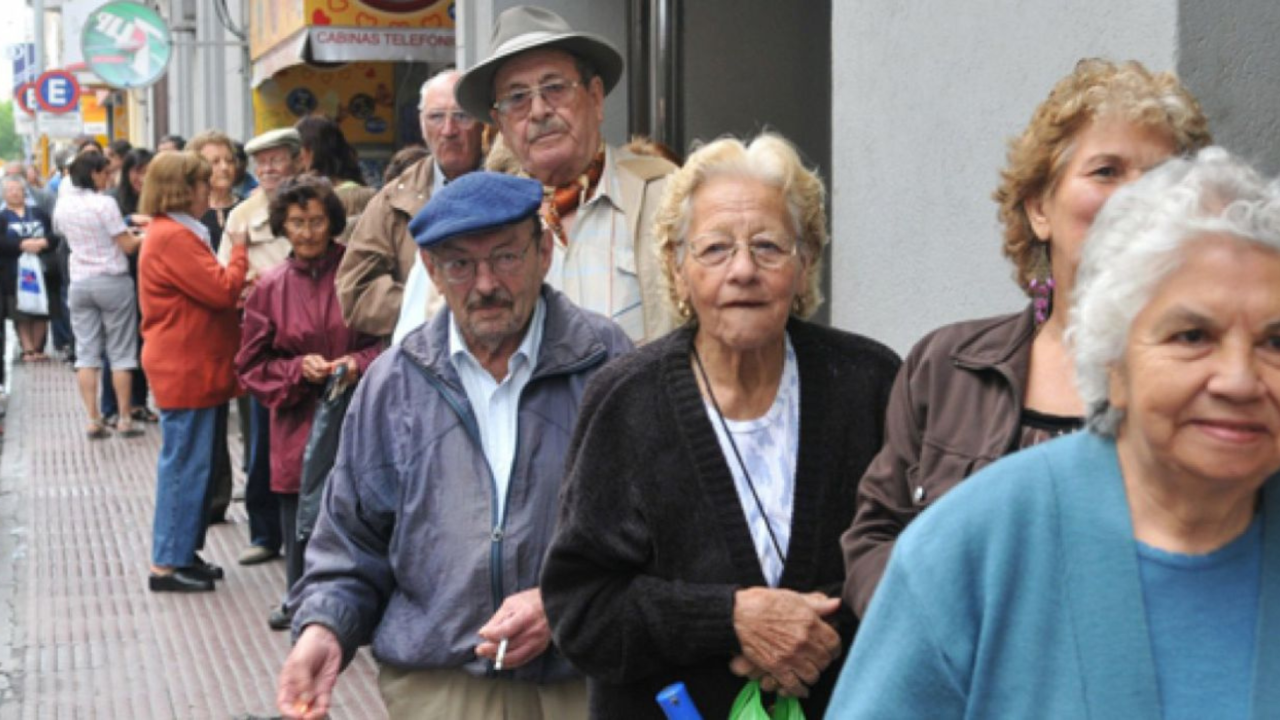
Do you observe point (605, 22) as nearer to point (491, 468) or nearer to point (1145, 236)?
point (491, 468)

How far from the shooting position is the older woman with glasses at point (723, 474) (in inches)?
136

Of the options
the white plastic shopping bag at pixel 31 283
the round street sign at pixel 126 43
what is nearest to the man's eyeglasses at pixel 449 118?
the white plastic shopping bag at pixel 31 283

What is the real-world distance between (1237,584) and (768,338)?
57.1 inches

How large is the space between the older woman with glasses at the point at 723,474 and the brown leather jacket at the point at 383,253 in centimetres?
367

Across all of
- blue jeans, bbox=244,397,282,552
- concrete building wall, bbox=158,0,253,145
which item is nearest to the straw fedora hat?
blue jeans, bbox=244,397,282,552

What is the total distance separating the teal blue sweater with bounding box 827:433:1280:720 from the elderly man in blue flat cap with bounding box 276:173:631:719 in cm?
173

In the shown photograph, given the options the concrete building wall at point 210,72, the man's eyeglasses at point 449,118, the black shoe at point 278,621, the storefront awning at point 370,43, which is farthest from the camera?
the concrete building wall at point 210,72

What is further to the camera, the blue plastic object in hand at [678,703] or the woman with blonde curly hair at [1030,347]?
the blue plastic object in hand at [678,703]

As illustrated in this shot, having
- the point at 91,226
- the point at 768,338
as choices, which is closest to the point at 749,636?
the point at 768,338

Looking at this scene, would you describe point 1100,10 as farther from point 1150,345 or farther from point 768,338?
point 1150,345

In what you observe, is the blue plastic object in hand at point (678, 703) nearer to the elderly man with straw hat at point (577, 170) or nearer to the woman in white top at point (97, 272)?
the elderly man with straw hat at point (577, 170)

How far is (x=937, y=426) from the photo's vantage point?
10.5ft

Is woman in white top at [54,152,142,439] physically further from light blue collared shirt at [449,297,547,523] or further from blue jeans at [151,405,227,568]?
light blue collared shirt at [449,297,547,523]

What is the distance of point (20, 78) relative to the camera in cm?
6031
